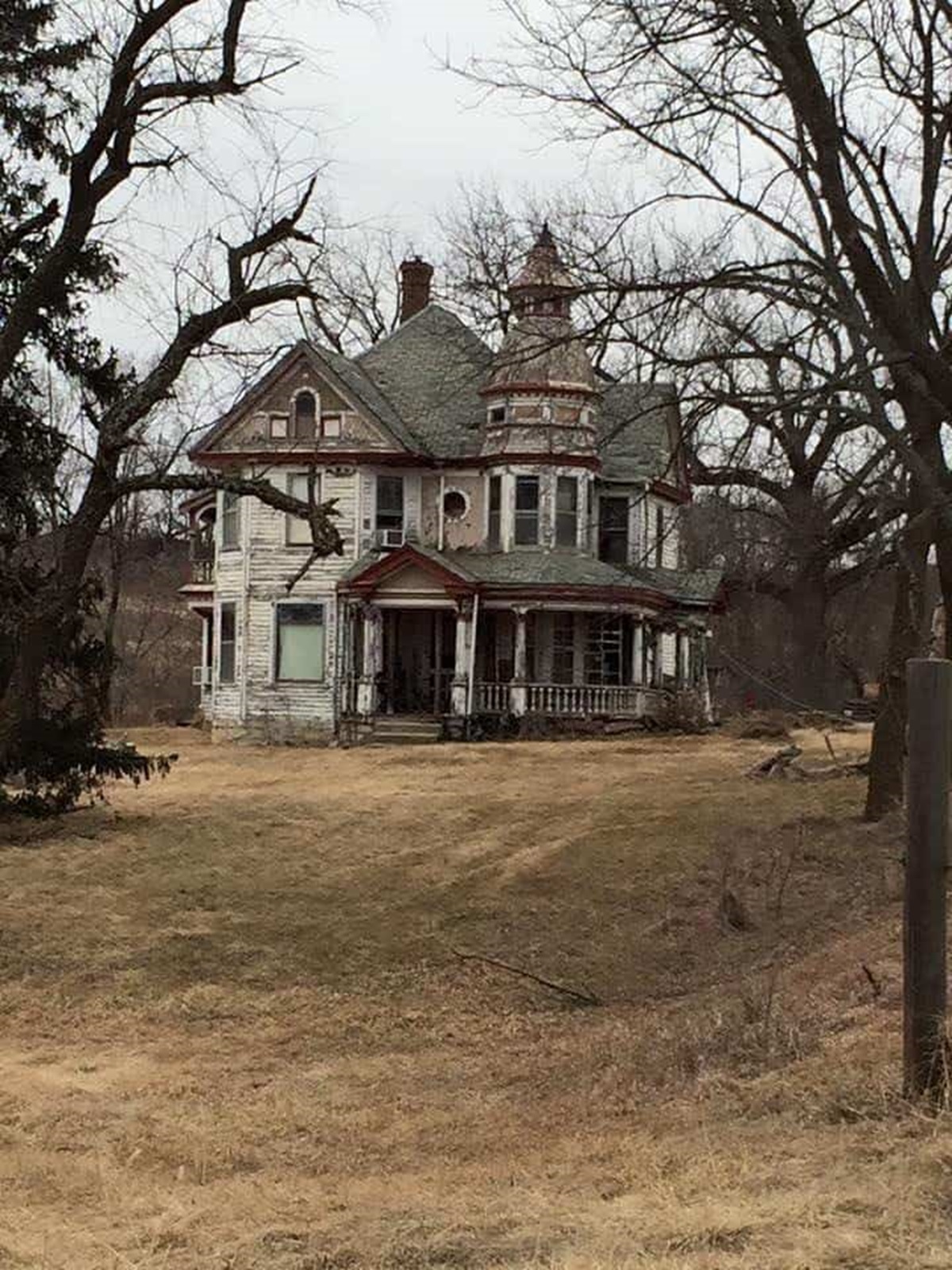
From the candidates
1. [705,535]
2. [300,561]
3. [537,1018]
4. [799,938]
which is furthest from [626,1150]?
[300,561]

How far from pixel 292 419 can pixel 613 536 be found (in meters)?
7.89

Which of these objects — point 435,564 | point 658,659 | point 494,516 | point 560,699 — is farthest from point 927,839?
point 658,659

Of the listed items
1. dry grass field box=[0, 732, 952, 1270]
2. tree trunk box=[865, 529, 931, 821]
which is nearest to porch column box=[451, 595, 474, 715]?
dry grass field box=[0, 732, 952, 1270]

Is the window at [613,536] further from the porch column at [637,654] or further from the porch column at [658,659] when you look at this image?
the porch column at [637,654]

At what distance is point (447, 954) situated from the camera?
13578 millimetres

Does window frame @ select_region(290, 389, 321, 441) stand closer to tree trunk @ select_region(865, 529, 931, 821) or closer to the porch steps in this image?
the porch steps

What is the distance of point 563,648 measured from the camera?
3400 cm

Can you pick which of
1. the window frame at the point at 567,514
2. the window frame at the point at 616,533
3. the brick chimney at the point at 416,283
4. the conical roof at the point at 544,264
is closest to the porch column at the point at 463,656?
the window frame at the point at 567,514

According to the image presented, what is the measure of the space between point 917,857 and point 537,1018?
5763 mm

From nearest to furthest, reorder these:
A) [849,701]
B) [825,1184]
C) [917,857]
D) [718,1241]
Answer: [718,1241] → [825,1184] → [917,857] → [849,701]

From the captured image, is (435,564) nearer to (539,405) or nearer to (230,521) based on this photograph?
(539,405)

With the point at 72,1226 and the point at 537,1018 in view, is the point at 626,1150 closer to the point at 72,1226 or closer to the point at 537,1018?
the point at 72,1226

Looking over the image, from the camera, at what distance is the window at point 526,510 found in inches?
1314

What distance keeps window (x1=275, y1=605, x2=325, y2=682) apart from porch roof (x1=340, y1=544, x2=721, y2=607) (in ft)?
4.36
